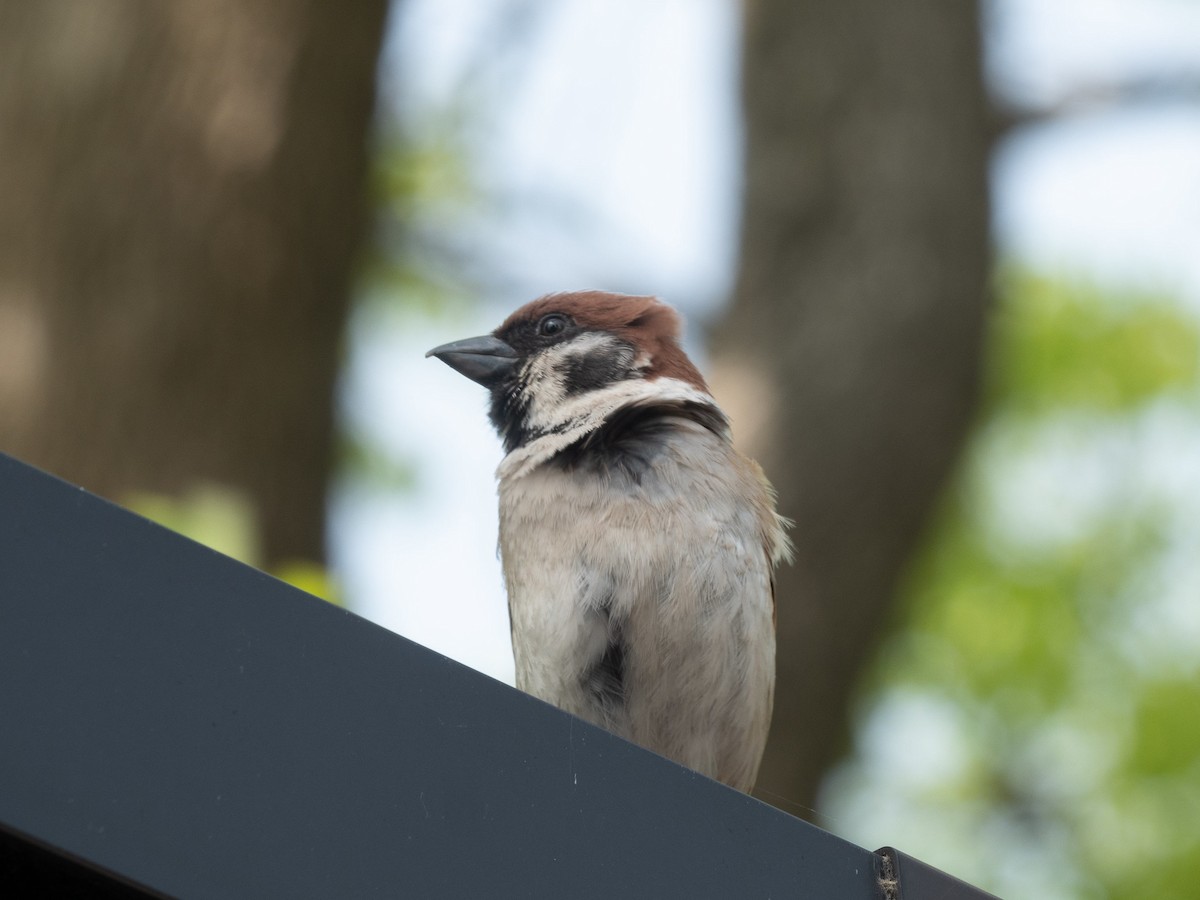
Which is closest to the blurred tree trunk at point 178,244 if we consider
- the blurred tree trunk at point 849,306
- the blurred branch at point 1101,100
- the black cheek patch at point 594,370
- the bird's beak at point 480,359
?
the bird's beak at point 480,359

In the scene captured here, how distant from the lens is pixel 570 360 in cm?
383

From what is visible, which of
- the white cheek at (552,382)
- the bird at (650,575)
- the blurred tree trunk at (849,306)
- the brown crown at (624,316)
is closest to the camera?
the bird at (650,575)

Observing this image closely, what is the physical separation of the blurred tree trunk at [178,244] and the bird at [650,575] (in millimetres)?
1122

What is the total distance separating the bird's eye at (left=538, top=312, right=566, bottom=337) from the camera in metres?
3.94

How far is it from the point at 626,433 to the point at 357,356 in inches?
94.0

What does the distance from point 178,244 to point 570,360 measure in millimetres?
1321

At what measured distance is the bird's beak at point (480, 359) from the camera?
3.87 metres

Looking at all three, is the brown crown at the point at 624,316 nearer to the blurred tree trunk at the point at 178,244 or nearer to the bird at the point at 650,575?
the bird at the point at 650,575

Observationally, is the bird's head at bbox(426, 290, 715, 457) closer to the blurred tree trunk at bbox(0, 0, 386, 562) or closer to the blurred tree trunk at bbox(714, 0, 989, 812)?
the blurred tree trunk at bbox(0, 0, 386, 562)

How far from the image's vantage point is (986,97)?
6.87 meters

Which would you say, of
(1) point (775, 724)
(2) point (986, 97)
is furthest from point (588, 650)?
(2) point (986, 97)

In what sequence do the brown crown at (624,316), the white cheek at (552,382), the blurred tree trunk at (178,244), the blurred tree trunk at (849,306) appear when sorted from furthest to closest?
the blurred tree trunk at (849,306), the blurred tree trunk at (178,244), the brown crown at (624,316), the white cheek at (552,382)

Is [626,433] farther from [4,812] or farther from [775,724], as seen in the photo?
[775,724]

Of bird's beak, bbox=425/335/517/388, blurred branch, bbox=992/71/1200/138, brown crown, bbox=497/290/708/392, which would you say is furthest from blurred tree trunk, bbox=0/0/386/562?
blurred branch, bbox=992/71/1200/138
